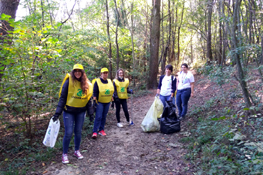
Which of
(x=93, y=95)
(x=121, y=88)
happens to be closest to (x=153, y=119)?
(x=121, y=88)

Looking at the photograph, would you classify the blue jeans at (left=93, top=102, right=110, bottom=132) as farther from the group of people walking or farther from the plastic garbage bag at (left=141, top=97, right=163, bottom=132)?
the plastic garbage bag at (left=141, top=97, right=163, bottom=132)

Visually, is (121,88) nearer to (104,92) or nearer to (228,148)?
(104,92)

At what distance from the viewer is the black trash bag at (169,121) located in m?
5.46

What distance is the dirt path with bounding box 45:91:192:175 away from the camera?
376 cm

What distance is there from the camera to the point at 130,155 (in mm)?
4449

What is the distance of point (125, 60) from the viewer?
16641 millimetres

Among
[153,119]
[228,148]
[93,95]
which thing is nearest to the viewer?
[228,148]

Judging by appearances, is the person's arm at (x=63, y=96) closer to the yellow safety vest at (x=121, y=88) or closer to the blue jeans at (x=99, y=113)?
the blue jeans at (x=99, y=113)

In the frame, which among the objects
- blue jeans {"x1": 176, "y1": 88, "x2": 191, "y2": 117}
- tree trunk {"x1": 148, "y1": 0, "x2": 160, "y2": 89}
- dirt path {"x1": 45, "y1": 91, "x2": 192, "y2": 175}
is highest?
tree trunk {"x1": 148, "y1": 0, "x2": 160, "y2": 89}

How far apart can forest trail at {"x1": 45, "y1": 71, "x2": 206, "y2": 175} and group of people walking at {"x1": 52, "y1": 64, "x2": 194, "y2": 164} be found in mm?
284

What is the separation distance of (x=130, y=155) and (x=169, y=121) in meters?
1.65

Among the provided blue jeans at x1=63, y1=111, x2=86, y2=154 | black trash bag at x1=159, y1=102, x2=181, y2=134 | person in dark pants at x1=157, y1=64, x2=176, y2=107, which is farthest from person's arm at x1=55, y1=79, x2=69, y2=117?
person in dark pants at x1=157, y1=64, x2=176, y2=107

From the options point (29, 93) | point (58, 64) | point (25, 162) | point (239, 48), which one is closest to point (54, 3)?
point (58, 64)

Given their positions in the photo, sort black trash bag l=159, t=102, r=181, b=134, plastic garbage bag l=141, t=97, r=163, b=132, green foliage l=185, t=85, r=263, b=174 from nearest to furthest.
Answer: green foliage l=185, t=85, r=263, b=174 → black trash bag l=159, t=102, r=181, b=134 → plastic garbage bag l=141, t=97, r=163, b=132
